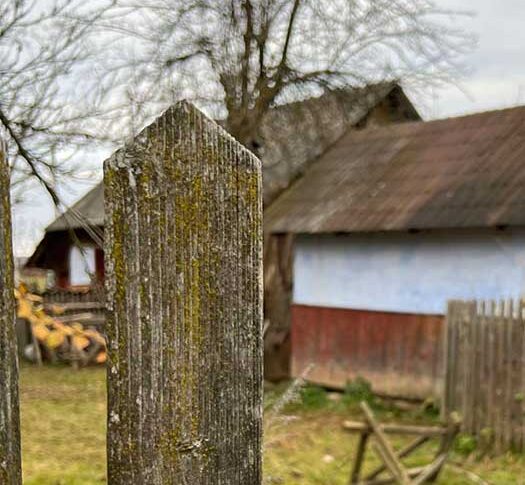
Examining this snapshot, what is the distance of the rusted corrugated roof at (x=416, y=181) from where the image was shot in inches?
430

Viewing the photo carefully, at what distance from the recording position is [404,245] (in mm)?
11719

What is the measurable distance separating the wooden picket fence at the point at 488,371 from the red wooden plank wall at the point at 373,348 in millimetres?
2024

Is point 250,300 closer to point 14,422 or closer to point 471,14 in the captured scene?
point 14,422

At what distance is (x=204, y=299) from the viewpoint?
120 centimetres

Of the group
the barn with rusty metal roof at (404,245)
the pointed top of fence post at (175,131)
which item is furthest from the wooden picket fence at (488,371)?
the pointed top of fence post at (175,131)

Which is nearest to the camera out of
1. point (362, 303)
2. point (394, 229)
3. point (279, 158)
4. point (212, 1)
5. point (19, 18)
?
point (19, 18)

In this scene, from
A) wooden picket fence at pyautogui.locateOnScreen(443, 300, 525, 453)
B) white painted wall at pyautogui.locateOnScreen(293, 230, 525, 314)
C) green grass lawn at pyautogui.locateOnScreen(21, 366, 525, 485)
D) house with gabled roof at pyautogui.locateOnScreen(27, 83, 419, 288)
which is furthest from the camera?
house with gabled roof at pyautogui.locateOnScreen(27, 83, 419, 288)

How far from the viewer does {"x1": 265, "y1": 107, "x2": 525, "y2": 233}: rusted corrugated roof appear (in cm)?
1093

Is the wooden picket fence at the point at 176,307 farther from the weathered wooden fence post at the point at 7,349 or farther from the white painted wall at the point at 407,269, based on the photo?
the white painted wall at the point at 407,269

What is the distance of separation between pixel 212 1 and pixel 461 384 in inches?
238

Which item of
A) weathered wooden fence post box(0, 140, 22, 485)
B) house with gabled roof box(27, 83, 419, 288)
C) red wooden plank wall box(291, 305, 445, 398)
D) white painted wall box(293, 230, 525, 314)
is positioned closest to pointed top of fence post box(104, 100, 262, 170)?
weathered wooden fence post box(0, 140, 22, 485)

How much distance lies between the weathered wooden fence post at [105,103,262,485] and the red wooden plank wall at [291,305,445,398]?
9964 mm

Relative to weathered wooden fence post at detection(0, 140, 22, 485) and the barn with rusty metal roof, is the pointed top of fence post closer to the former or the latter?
weathered wooden fence post at detection(0, 140, 22, 485)

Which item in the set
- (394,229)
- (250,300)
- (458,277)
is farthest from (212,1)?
(250,300)
